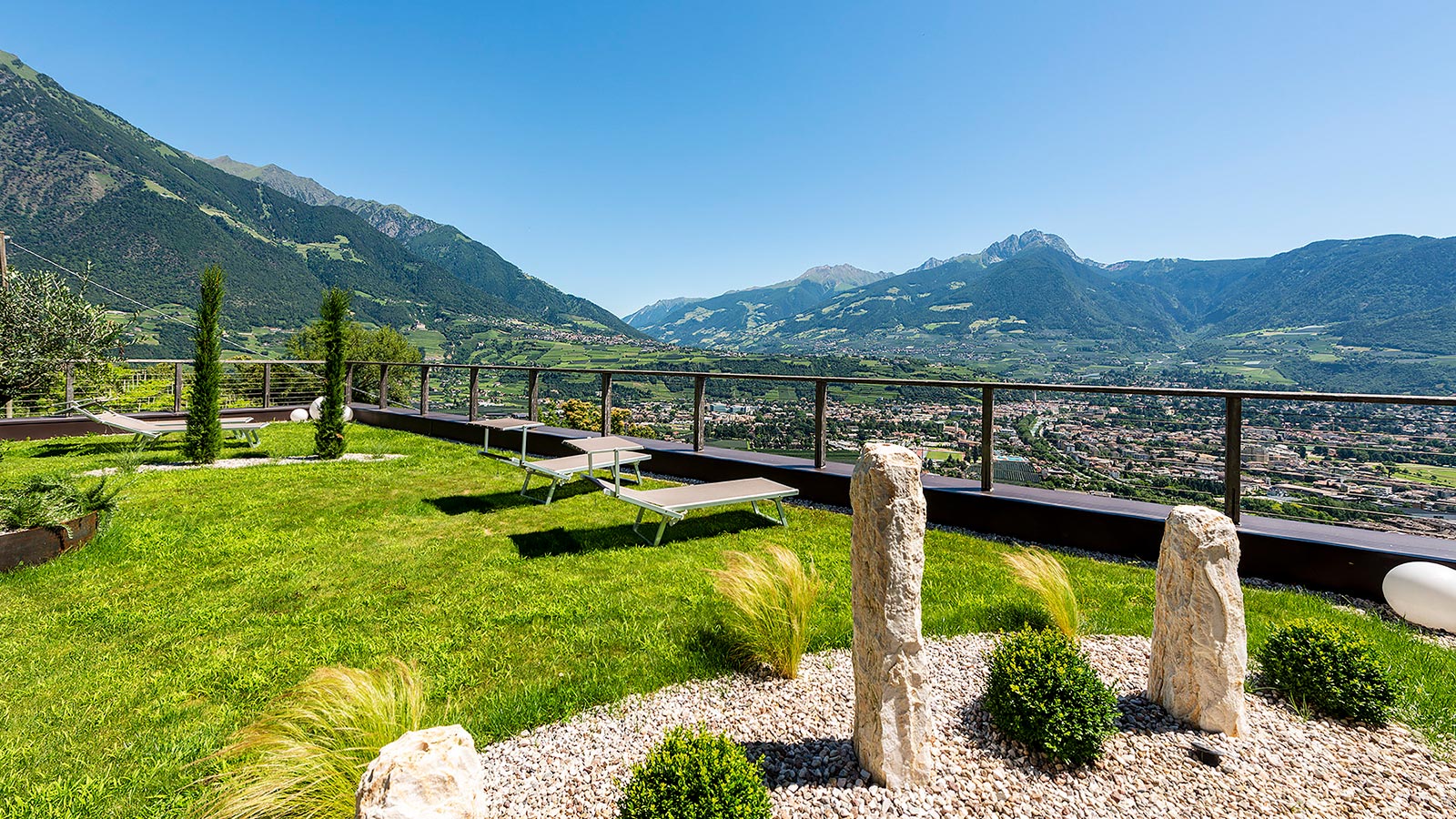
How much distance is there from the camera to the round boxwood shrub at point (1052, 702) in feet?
6.88

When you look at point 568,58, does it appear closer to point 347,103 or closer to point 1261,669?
point 347,103

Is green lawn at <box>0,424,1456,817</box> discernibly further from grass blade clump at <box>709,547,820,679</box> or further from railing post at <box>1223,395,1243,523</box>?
railing post at <box>1223,395,1243,523</box>

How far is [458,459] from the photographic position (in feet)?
29.7

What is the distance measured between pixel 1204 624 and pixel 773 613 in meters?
1.90

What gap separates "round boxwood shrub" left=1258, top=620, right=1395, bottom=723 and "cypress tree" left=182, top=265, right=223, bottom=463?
11760 millimetres

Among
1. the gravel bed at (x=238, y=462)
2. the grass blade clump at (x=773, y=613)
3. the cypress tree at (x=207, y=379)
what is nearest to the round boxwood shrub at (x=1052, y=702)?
the grass blade clump at (x=773, y=613)

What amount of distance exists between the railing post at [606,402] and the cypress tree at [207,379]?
222 inches

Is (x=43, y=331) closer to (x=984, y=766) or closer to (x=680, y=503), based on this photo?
(x=680, y=503)

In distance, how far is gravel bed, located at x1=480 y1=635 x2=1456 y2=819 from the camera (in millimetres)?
1896

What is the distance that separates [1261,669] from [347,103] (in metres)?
41.2

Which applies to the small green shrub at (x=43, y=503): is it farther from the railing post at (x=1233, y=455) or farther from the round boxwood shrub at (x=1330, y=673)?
the railing post at (x=1233, y=455)

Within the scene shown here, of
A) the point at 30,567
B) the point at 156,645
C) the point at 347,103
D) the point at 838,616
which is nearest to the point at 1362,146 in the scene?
the point at 838,616

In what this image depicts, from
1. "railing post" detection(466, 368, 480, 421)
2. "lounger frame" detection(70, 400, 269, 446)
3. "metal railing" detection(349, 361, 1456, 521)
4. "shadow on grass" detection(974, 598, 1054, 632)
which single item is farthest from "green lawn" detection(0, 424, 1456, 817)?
"railing post" detection(466, 368, 480, 421)

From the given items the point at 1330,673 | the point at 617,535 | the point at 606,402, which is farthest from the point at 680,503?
the point at 606,402
